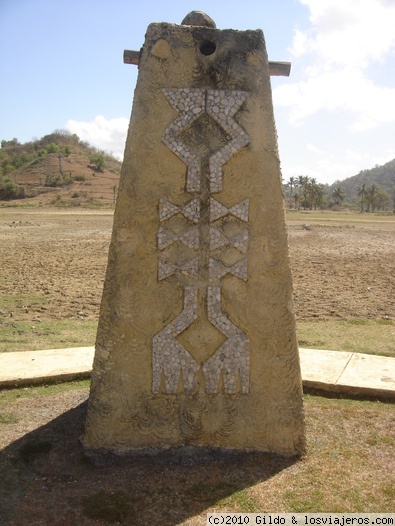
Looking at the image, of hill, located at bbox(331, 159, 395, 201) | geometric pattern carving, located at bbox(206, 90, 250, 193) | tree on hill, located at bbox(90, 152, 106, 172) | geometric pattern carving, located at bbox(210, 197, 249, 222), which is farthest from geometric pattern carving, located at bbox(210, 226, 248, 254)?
hill, located at bbox(331, 159, 395, 201)

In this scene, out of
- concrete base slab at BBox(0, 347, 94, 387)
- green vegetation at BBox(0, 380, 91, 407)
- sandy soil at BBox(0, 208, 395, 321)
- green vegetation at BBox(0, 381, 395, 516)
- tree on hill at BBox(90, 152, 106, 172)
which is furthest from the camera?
tree on hill at BBox(90, 152, 106, 172)

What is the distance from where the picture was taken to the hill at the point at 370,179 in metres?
119

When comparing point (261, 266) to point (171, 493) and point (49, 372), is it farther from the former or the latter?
point (49, 372)

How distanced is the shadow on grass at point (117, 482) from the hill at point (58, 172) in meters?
39.3

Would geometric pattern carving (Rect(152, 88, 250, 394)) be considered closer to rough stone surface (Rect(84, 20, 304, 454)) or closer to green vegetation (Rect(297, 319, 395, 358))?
rough stone surface (Rect(84, 20, 304, 454))

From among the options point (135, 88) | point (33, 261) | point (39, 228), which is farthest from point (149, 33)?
point (39, 228)

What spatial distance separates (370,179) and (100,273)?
122 meters

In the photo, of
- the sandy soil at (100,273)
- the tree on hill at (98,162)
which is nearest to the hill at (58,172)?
the tree on hill at (98,162)

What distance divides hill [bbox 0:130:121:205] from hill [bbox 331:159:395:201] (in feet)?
230

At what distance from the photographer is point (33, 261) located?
13.6 metres

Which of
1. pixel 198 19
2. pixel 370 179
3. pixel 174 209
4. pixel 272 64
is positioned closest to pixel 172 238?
pixel 174 209

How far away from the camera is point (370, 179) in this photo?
124188 mm

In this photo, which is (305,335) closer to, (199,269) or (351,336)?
(351,336)

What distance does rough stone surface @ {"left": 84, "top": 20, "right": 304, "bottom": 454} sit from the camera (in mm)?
3830
